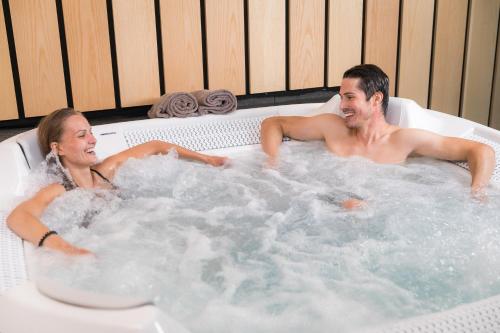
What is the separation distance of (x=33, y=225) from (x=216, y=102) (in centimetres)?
126

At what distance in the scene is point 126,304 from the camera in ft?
3.67

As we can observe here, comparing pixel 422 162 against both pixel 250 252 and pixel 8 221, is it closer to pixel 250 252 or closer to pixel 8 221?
pixel 250 252

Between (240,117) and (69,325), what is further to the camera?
(240,117)

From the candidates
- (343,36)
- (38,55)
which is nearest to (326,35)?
(343,36)

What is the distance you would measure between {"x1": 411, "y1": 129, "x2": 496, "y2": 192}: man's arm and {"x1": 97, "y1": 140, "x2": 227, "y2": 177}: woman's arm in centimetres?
79

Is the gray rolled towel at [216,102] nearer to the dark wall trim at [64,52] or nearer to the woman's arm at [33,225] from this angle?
the dark wall trim at [64,52]

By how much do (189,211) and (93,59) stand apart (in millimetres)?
1274

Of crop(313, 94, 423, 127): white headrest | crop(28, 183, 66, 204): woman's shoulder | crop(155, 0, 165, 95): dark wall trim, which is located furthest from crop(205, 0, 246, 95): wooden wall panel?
crop(28, 183, 66, 204): woman's shoulder

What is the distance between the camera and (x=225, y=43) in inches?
126

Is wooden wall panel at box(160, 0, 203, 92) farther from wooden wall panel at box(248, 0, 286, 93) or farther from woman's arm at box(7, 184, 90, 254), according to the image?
woman's arm at box(7, 184, 90, 254)

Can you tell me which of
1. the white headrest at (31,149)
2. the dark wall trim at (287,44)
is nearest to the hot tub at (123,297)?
the white headrest at (31,149)

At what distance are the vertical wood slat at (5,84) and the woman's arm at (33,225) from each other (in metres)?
1.19

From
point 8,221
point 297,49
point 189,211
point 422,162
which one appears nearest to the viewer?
point 8,221

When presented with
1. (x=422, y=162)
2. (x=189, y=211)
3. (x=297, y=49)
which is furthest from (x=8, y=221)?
(x=297, y=49)
